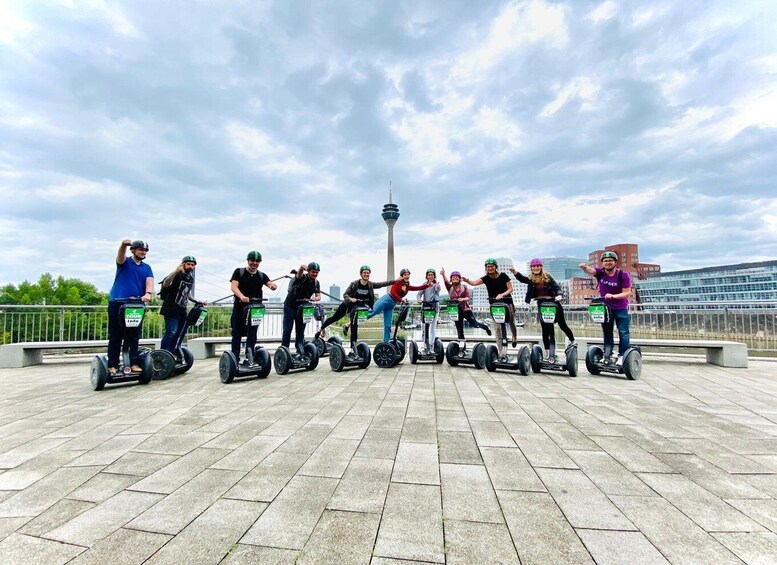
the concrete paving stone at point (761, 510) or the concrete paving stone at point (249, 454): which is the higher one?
the concrete paving stone at point (249, 454)

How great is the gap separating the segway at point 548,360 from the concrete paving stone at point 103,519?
5.84 metres

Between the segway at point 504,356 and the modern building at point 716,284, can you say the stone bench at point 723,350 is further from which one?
the modern building at point 716,284

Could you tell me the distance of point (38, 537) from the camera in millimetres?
1749

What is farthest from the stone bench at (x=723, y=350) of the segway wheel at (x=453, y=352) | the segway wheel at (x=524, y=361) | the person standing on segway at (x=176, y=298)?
the person standing on segway at (x=176, y=298)

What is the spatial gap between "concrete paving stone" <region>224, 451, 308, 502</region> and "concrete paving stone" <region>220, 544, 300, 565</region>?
455mm

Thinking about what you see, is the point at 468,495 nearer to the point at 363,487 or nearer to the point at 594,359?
the point at 363,487

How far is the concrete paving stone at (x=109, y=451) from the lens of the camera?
2.68 m

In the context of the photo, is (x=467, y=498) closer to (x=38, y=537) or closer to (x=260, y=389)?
(x=38, y=537)

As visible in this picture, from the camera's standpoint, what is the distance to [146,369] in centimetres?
564

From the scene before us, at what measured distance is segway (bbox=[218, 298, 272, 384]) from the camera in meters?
5.75

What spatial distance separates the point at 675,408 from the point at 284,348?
→ 18.3ft

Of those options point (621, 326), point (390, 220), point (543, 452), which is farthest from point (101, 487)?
point (390, 220)

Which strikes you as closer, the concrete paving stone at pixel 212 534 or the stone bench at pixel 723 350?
the concrete paving stone at pixel 212 534

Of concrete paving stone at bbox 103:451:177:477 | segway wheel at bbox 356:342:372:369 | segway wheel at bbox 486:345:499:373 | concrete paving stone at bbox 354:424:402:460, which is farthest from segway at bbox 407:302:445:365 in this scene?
concrete paving stone at bbox 103:451:177:477
